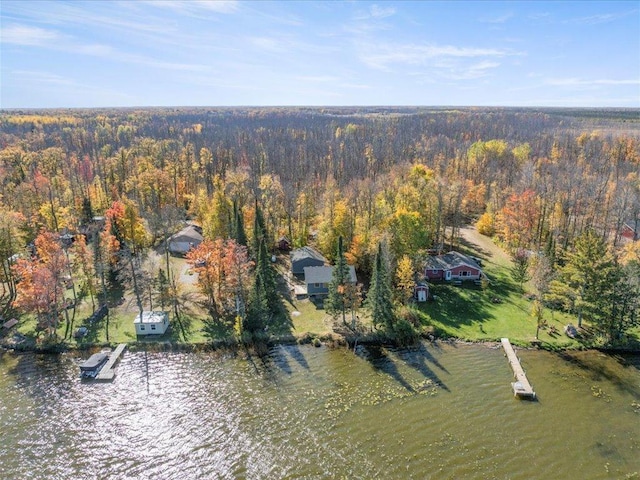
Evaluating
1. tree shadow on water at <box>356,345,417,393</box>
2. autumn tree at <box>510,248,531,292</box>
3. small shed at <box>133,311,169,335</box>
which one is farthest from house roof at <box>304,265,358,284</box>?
autumn tree at <box>510,248,531,292</box>

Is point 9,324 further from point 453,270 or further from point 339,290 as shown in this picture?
point 453,270

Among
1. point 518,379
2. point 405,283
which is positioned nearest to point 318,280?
point 405,283

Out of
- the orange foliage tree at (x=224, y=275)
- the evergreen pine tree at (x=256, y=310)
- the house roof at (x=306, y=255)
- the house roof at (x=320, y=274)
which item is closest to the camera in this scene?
the evergreen pine tree at (x=256, y=310)

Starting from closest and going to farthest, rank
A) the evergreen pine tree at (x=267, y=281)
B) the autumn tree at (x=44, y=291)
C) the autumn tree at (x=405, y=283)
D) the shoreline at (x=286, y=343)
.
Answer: the shoreline at (x=286, y=343)
the autumn tree at (x=44, y=291)
the evergreen pine tree at (x=267, y=281)
the autumn tree at (x=405, y=283)

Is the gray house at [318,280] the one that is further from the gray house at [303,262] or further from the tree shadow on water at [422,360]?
the tree shadow on water at [422,360]

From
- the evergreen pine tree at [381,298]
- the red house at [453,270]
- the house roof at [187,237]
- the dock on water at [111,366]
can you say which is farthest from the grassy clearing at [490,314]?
the house roof at [187,237]

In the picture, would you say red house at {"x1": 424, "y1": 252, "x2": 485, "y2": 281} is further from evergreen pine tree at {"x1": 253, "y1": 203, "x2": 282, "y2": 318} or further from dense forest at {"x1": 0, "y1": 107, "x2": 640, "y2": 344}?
evergreen pine tree at {"x1": 253, "y1": 203, "x2": 282, "y2": 318}
